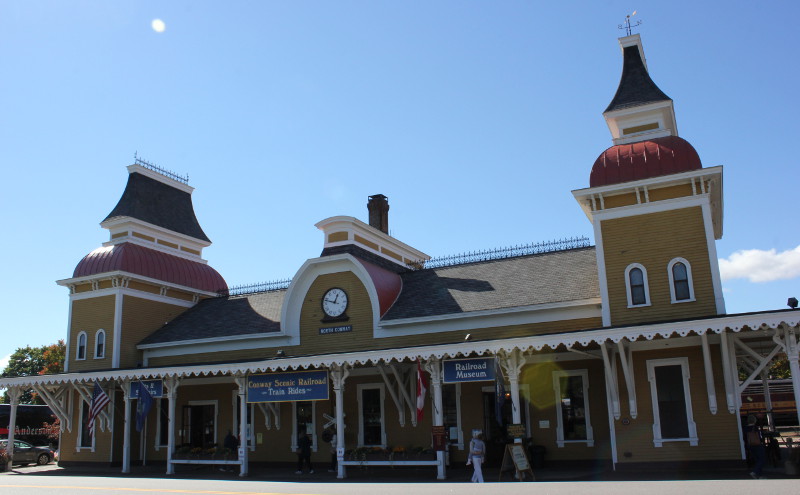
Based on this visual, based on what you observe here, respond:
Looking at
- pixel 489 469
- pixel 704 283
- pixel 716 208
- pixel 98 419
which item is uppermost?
pixel 716 208

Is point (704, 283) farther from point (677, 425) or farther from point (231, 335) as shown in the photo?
point (231, 335)

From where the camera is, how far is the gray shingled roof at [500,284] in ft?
65.5

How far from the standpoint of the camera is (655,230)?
17.5 meters

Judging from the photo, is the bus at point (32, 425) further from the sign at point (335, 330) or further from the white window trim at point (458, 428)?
the white window trim at point (458, 428)

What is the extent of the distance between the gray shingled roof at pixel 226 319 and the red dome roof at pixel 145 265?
118cm

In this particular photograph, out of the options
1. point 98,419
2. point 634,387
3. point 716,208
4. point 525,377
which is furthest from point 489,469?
point 98,419

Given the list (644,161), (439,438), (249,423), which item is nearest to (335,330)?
(249,423)

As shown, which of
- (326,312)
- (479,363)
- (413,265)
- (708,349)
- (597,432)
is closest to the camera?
(708,349)

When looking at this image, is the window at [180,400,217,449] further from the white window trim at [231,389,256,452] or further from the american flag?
the american flag

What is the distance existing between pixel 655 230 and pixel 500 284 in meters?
5.56

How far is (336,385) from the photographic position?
18984 millimetres

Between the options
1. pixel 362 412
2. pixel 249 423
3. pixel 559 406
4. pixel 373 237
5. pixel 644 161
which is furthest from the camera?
pixel 373 237

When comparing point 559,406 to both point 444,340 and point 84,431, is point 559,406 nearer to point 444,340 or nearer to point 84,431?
point 444,340

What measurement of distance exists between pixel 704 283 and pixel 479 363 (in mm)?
5695
